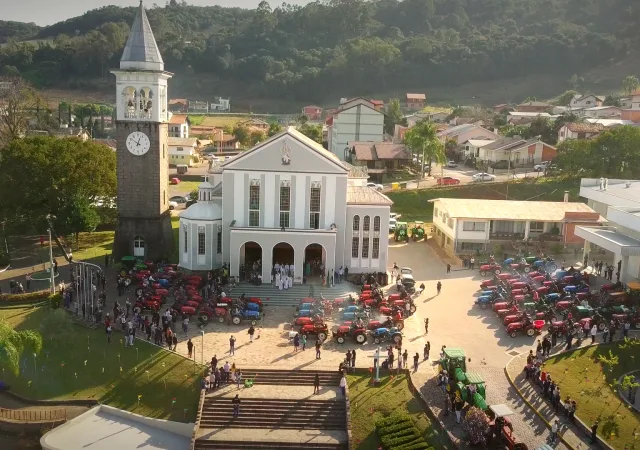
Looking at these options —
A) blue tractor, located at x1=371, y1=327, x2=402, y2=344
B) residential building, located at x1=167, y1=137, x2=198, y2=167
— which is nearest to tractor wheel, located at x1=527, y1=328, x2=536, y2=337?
blue tractor, located at x1=371, y1=327, x2=402, y2=344

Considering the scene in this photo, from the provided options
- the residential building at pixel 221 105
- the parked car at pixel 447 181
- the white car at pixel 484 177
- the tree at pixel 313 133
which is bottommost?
the parked car at pixel 447 181

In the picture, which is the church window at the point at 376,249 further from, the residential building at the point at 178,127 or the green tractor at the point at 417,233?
the residential building at the point at 178,127

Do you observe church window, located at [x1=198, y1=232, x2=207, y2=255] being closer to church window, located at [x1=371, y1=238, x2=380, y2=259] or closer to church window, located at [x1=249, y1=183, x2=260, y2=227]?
church window, located at [x1=249, y1=183, x2=260, y2=227]

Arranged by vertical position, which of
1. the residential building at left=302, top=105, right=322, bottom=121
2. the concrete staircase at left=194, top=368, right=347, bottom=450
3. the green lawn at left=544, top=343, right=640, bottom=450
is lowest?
the concrete staircase at left=194, top=368, right=347, bottom=450

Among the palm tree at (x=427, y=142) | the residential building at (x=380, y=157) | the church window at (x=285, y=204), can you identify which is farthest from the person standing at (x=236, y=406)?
the residential building at (x=380, y=157)

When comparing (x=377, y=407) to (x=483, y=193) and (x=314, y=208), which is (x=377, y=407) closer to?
(x=314, y=208)

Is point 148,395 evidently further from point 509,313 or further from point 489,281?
point 489,281
